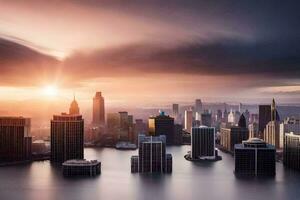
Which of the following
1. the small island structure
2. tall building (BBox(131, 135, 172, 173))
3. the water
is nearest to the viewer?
the water

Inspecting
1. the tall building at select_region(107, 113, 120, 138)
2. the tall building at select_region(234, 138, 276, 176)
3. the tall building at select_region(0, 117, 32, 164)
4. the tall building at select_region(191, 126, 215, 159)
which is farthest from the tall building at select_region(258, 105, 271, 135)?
the tall building at select_region(0, 117, 32, 164)

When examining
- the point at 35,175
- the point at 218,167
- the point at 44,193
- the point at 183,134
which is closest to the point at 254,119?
the point at 183,134

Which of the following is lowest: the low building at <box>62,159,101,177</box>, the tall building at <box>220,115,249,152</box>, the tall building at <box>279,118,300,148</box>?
the low building at <box>62,159,101,177</box>

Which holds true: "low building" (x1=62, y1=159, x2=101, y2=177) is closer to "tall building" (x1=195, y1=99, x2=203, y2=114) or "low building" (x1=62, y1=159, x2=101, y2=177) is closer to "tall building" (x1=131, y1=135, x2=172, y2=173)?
"tall building" (x1=131, y1=135, x2=172, y2=173)

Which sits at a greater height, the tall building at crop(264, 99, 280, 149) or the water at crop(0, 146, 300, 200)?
the tall building at crop(264, 99, 280, 149)

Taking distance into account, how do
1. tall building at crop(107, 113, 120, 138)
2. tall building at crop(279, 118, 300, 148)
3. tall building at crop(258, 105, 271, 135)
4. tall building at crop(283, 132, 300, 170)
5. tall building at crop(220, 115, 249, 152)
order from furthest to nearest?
tall building at crop(107, 113, 120, 138), tall building at crop(258, 105, 271, 135), tall building at crop(220, 115, 249, 152), tall building at crop(279, 118, 300, 148), tall building at crop(283, 132, 300, 170)

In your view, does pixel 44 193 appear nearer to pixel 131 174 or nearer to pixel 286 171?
pixel 131 174

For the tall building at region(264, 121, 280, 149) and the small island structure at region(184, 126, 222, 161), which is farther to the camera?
the tall building at region(264, 121, 280, 149)
